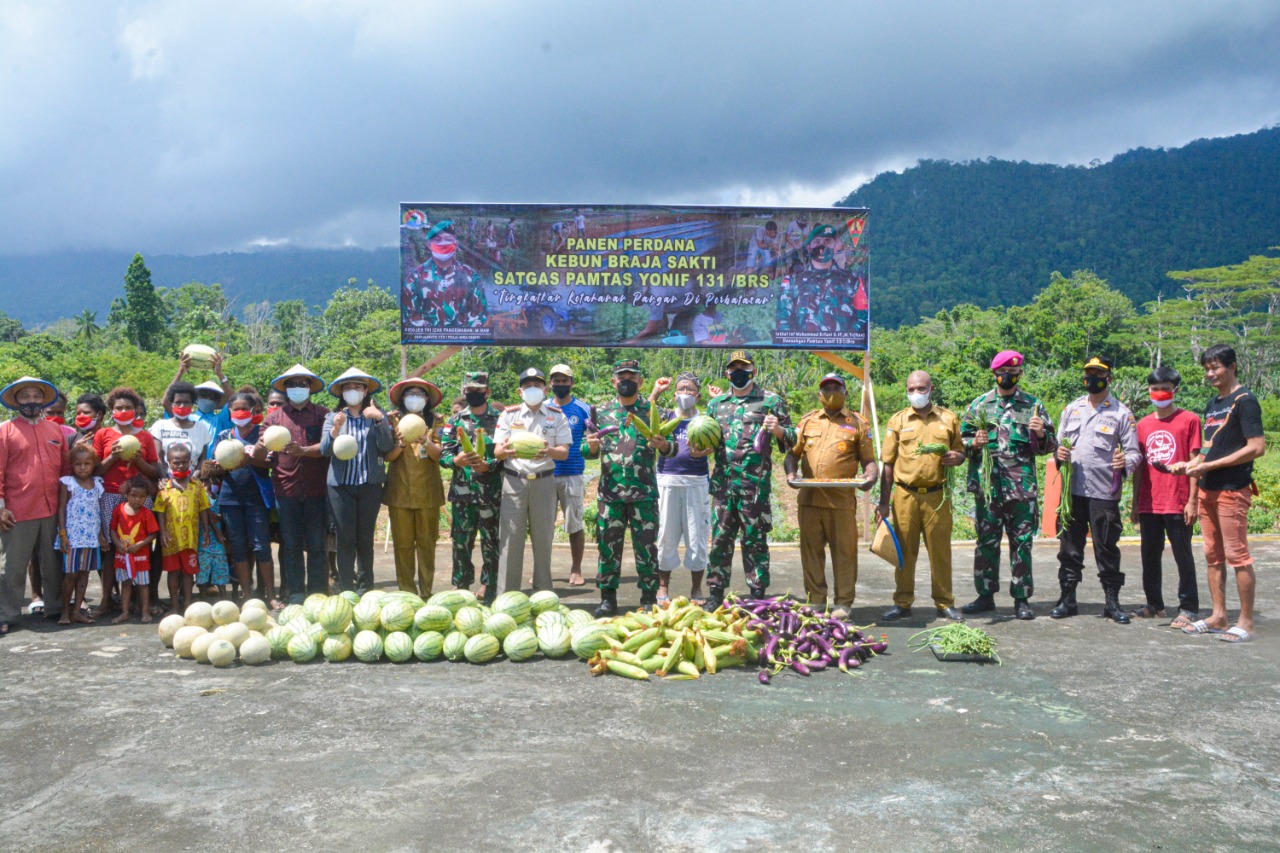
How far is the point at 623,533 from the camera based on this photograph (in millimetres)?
8414

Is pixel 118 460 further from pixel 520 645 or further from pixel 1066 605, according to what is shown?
pixel 1066 605

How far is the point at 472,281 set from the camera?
37.9 ft

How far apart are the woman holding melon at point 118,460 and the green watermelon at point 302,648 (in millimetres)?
2435

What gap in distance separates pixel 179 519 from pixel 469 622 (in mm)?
3022

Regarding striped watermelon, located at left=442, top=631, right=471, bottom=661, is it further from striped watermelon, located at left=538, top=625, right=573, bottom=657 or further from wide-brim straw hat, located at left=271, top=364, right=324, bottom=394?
wide-brim straw hat, located at left=271, top=364, right=324, bottom=394

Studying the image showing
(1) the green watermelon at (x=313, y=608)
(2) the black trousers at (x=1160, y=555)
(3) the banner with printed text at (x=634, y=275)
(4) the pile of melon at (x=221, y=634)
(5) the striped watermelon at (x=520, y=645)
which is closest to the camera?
(4) the pile of melon at (x=221, y=634)

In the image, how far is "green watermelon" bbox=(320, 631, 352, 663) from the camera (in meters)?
7.13

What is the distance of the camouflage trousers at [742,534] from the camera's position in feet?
27.3

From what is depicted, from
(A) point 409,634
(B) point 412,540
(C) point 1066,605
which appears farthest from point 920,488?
(B) point 412,540

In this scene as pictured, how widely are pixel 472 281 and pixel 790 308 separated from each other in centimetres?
381

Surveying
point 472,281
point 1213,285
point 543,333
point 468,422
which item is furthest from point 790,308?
point 1213,285

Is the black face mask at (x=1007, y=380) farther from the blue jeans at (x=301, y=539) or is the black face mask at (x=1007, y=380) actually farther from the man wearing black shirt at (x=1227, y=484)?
the blue jeans at (x=301, y=539)

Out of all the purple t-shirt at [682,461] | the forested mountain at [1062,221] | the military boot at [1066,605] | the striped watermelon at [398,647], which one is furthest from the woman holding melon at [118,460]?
the forested mountain at [1062,221]

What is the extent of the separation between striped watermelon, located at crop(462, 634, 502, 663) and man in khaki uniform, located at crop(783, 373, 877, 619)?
9.29ft
